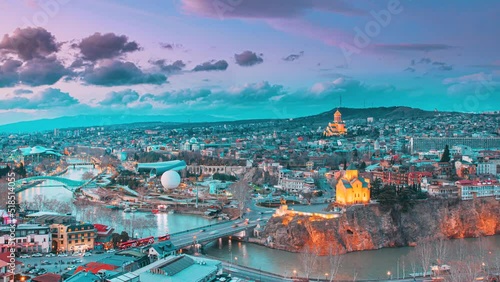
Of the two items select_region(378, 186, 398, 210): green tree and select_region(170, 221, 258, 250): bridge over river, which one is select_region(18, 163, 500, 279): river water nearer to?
select_region(170, 221, 258, 250): bridge over river

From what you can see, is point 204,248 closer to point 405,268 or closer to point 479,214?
point 405,268

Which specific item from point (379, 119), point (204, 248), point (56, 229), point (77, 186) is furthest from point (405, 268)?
point (379, 119)

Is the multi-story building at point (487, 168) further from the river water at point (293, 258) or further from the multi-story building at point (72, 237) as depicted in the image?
the multi-story building at point (72, 237)

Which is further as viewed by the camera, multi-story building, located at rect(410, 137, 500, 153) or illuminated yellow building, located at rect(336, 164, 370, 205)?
multi-story building, located at rect(410, 137, 500, 153)

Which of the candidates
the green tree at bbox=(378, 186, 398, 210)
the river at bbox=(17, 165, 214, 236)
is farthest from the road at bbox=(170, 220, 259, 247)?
the green tree at bbox=(378, 186, 398, 210)

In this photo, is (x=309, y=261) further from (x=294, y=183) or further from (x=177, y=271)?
(x=294, y=183)
